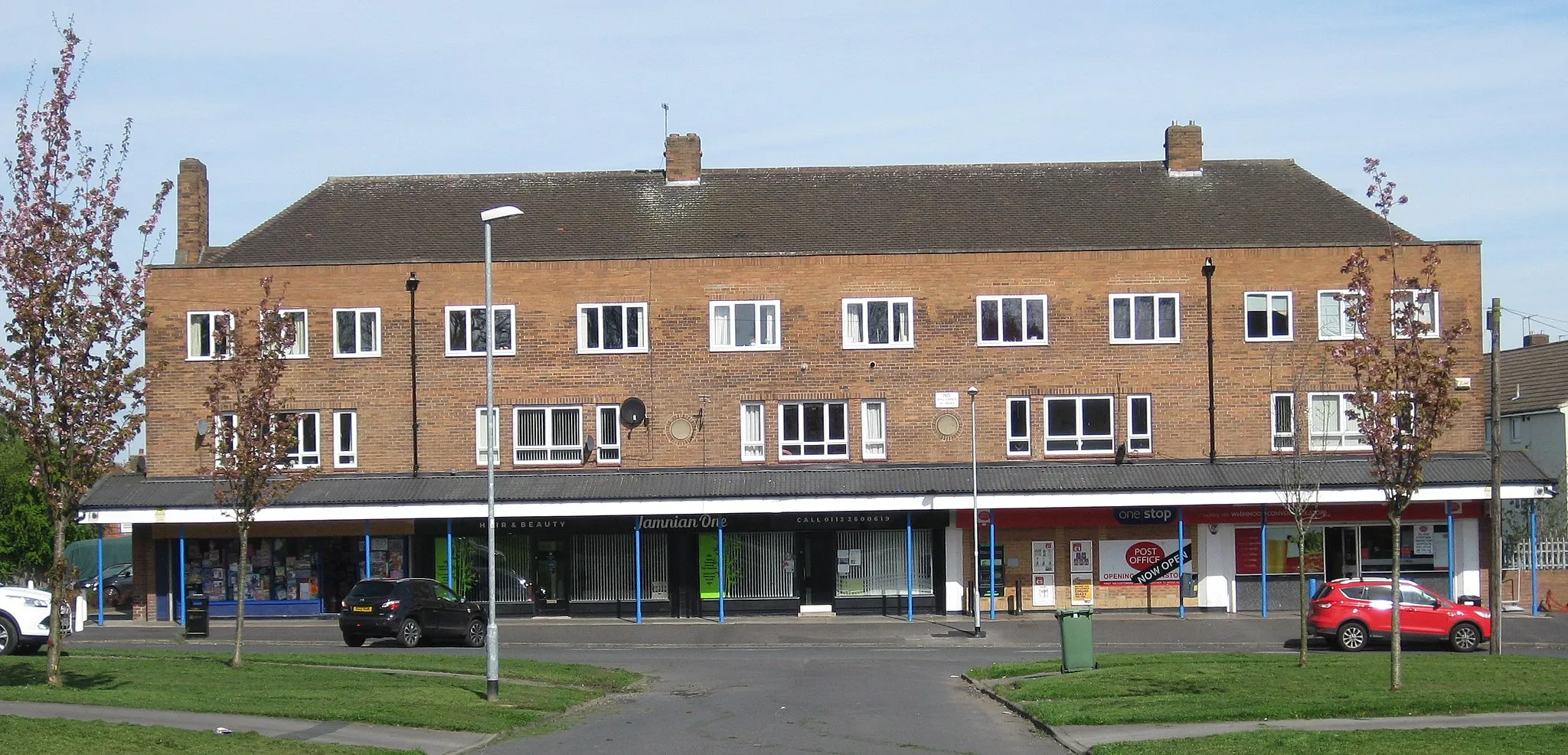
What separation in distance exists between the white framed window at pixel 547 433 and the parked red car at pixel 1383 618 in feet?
59.7

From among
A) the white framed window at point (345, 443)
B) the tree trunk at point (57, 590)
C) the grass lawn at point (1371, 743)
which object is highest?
the white framed window at point (345, 443)

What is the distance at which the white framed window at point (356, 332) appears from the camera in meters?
39.6

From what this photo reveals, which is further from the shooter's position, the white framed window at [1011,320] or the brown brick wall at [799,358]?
the white framed window at [1011,320]

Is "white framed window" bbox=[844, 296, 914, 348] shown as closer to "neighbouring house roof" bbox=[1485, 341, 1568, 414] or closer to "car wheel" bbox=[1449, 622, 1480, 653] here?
"car wheel" bbox=[1449, 622, 1480, 653]

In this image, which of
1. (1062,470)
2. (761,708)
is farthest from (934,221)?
(761,708)

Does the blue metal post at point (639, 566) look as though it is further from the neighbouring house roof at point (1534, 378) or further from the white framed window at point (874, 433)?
the neighbouring house roof at point (1534, 378)

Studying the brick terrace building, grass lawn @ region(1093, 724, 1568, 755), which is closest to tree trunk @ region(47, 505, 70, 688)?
grass lawn @ region(1093, 724, 1568, 755)

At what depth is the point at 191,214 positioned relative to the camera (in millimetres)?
42094

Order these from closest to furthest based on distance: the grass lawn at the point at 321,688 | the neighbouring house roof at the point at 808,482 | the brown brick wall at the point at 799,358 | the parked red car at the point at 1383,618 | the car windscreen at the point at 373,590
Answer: the grass lawn at the point at 321,688 < the parked red car at the point at 1383,618 < the car windscreen at the point at 373,590 < the neighbouring house roof at the point at 808,482 < the brown brick wall at the point at 799,358

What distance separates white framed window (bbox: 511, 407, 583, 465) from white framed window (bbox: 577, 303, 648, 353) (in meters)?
1.67

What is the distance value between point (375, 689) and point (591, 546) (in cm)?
1797

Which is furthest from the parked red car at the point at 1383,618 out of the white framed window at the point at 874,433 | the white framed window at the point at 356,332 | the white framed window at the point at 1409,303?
the white framed window at the point at 356,332

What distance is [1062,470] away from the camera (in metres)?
38.4

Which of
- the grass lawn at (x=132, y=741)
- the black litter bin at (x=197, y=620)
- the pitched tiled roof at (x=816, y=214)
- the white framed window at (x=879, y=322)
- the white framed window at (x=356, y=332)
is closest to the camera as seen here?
the grass lawn at (x=132, y=741)
